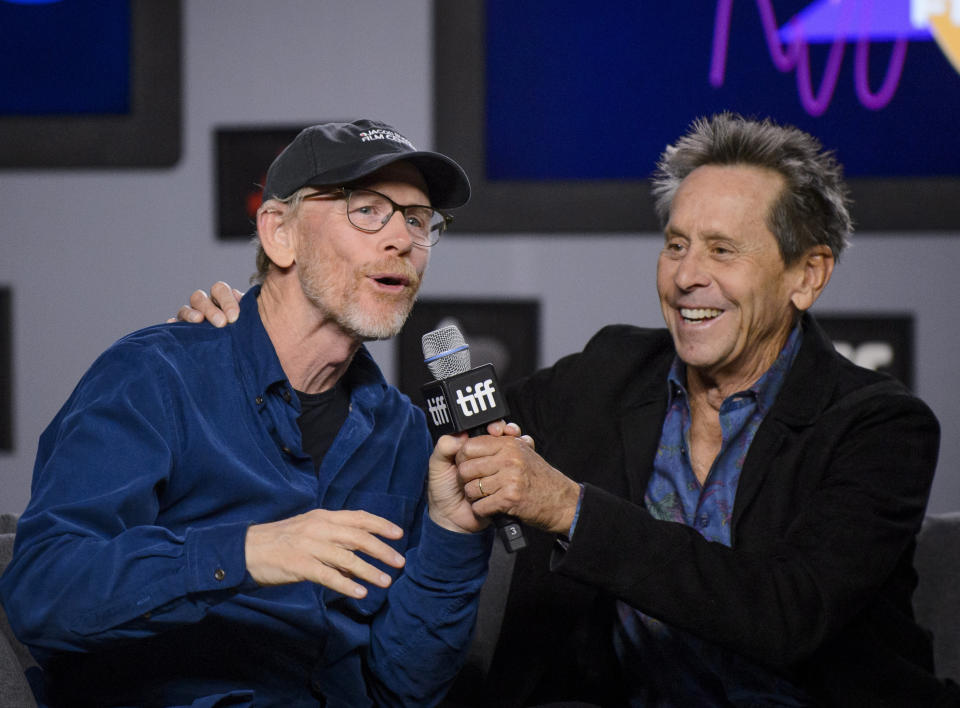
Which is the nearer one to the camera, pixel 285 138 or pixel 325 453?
pixel 325 453

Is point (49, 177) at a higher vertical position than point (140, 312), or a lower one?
higher

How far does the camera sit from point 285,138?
9.48 ft

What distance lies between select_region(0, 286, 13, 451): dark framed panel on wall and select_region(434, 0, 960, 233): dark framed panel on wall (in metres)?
1.28

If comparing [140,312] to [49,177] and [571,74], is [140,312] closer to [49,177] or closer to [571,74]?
[49,177]

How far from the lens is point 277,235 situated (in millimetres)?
1700

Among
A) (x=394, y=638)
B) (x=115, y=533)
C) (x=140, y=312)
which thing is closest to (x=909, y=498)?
(x=394, y=638)

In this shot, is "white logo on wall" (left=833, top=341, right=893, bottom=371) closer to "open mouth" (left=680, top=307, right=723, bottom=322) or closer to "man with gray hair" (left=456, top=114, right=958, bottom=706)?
"man with gray hair" (left=456, top=114, right=958, bottom=706)

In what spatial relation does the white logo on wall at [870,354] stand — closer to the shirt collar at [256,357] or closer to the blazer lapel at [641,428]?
the blazer lapel at [641,428]

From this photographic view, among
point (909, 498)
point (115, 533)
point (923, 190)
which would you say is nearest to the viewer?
point (115, 533)

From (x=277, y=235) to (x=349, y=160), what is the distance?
0.57 ft

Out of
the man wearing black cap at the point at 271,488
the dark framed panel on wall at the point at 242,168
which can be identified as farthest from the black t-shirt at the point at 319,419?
the dark framed panel on wall at the point at 242,168

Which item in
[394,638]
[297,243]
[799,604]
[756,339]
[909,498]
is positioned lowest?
[394,638]

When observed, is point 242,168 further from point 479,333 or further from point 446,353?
point 446,353

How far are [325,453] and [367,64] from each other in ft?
5.00
